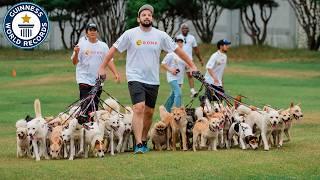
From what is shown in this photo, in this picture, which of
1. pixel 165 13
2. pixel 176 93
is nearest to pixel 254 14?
pixel 165 13

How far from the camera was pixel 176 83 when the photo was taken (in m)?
19.3

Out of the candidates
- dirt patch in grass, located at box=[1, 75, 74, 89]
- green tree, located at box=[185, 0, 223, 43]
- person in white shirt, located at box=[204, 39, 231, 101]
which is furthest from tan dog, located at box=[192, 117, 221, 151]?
green tree, located at box=[185, 0, 223, 43]

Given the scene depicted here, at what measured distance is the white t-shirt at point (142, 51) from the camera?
13414 mm

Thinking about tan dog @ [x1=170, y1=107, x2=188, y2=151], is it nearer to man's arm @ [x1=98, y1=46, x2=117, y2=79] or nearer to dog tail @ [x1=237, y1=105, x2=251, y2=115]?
dog tail @ [x1=237, y1=105, x2=251, y2=115]

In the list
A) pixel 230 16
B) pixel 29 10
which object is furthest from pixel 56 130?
pixel 230 16

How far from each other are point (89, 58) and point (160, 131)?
189 cm

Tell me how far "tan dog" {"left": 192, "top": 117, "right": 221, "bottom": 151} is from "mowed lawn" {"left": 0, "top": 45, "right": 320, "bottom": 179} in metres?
0.32

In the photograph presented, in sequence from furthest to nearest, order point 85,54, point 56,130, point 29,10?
point 29,10 → point 85,54 → point 56,130

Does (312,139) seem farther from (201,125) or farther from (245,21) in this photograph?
(245,21)

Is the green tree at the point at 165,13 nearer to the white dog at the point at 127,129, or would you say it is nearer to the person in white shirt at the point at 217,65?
the person in white shirt at the point at 217,65

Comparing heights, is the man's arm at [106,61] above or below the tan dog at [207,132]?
above

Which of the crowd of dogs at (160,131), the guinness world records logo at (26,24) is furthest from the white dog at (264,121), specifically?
the guinness world records logo at (26,24)

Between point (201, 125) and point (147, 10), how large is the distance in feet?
6.71

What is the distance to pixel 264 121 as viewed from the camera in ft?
45.5
